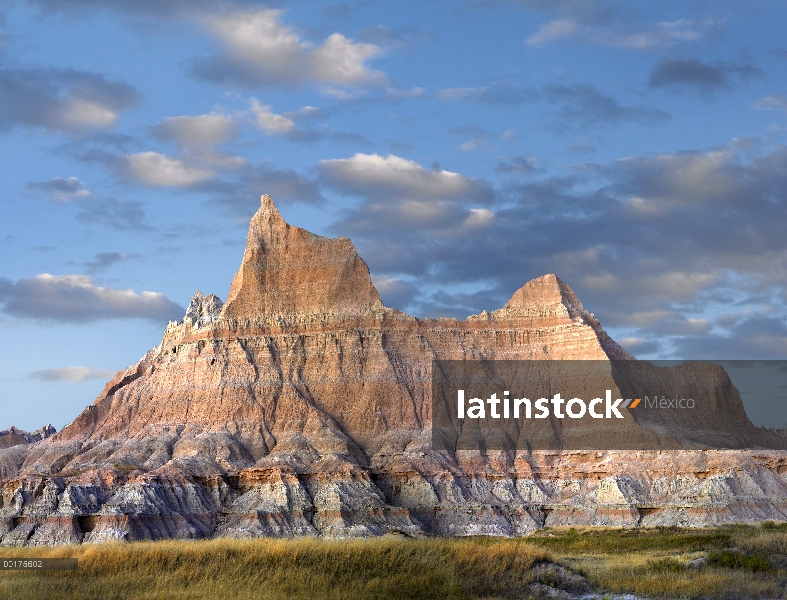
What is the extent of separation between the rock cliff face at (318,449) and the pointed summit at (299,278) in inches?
8.0

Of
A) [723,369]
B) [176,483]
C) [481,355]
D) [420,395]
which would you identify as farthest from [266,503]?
[723,369]

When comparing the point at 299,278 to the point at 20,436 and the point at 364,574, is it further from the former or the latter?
the point at 364,574

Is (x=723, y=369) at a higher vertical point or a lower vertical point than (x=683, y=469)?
higher

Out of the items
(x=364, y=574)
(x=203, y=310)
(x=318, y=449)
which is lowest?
(x=364, y=574)

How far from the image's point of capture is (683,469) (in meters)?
111

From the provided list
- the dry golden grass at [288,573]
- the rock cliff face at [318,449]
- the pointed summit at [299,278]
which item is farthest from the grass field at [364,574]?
the pointed summit at [299,278]

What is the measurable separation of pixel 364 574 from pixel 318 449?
7593cm

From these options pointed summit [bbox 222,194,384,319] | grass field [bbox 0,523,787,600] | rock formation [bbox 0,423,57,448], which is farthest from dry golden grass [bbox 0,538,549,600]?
rock formation [bbox 0,423,57,448]

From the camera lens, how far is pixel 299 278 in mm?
139750

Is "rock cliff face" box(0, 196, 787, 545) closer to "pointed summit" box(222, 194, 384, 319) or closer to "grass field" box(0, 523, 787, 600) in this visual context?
"pointed summit" box(222, 194, 384, 319)

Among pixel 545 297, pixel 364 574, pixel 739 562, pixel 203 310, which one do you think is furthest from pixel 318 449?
pixel 364 574

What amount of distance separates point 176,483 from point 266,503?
339 inches

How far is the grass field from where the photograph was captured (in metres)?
43.0

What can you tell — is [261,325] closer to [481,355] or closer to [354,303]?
[354,303]
